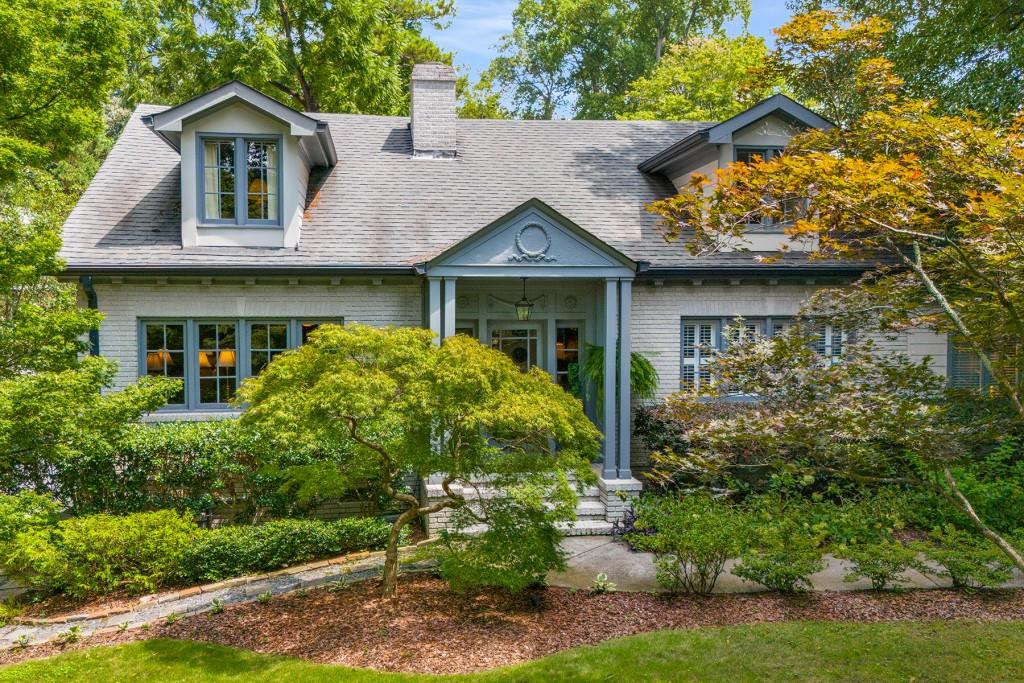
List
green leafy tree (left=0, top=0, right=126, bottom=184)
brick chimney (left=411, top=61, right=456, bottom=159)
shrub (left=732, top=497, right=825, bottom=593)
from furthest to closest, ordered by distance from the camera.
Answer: brick chimney (left=411, top=61, right=456, bottom=159) < green leafy tree (left=0, top=0, right=126, bottom=184) < shrub (left=732, top=497, right=825, bottom=593)

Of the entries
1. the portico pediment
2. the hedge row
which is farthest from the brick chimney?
the hedge row

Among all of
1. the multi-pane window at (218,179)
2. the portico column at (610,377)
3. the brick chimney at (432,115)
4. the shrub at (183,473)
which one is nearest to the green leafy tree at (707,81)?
the brick chimney at (432,115)

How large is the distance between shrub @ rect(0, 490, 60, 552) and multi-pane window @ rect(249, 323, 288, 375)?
4016 mm

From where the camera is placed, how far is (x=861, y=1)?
53.8 feet

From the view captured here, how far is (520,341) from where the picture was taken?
507 inches

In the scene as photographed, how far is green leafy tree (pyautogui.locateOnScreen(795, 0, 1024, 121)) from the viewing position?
13.1m

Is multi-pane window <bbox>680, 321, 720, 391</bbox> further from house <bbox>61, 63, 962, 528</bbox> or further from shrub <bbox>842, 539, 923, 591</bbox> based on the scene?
shrub <bbox>842, 539, 923, 591</bbox>

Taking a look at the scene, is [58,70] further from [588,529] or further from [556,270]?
[588,529]

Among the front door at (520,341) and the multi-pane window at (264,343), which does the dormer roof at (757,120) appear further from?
the multi-pane window at (264,343)

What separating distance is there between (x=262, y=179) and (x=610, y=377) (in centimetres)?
673

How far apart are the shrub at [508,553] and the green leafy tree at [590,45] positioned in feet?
101

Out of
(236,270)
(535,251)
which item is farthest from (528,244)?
(236,270)

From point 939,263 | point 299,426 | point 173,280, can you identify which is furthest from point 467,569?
point 173,280

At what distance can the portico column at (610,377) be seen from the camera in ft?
35.1
